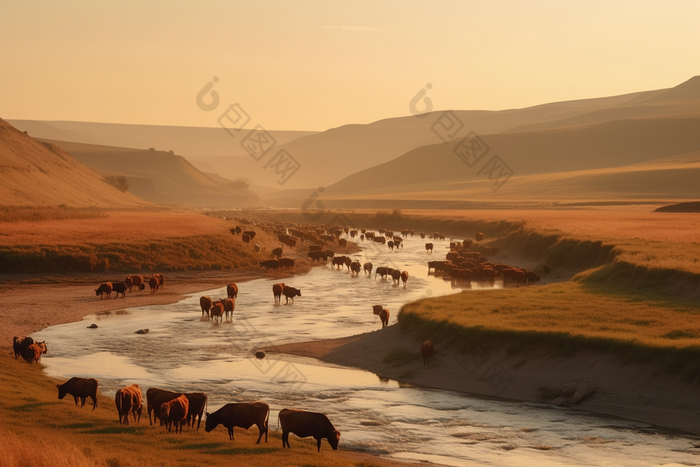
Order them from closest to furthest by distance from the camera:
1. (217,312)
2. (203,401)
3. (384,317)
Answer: (203,401) < (384,317) < (217,312)

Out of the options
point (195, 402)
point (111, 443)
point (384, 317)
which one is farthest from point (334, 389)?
point (384, 317)

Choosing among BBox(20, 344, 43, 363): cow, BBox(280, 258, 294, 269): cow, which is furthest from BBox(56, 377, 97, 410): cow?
BBox(280, 258, 294, 269): cow

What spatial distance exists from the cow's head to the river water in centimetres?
84

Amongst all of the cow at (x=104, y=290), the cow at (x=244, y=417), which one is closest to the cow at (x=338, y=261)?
the cow at (x=104, y=290)

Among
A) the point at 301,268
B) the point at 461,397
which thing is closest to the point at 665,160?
the point at 301,268

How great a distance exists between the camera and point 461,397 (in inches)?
882

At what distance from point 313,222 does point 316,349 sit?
4276 inches

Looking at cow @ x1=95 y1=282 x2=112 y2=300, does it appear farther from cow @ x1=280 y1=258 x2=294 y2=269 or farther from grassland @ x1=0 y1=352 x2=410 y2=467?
grassland @ x1=0 y1=352 x2=410 y2=467

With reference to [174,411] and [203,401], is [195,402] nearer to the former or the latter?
[203,401]

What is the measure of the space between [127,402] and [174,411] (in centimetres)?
120

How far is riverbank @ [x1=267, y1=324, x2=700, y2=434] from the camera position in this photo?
795 inches

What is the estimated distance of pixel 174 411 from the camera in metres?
16.9

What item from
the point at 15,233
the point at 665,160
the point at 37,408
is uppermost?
the point at 665,160

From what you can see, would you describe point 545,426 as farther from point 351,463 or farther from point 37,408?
point 37,408
